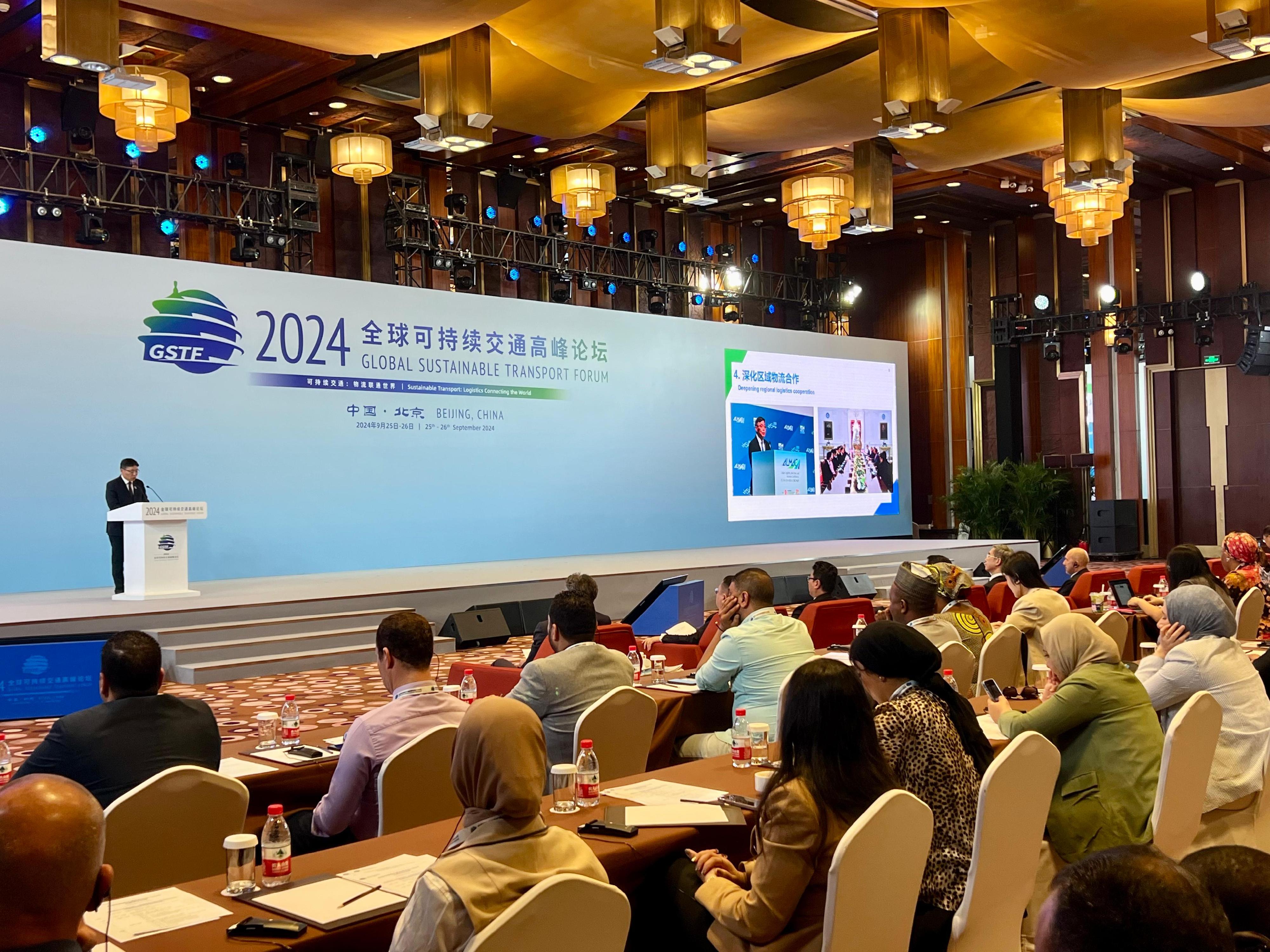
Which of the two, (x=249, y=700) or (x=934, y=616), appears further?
(x=249, y=700)

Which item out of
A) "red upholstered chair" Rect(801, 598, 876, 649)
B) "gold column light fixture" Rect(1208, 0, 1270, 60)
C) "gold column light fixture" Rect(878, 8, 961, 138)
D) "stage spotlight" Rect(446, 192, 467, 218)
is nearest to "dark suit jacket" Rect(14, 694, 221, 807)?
"red upholstered chair" Rect(801, 598, 876, 649)

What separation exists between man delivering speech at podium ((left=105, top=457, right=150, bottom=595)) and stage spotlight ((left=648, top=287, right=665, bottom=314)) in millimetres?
7731

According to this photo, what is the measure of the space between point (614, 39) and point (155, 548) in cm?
529

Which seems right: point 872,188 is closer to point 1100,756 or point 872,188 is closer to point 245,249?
point 245,249

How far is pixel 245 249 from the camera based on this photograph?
461 inches

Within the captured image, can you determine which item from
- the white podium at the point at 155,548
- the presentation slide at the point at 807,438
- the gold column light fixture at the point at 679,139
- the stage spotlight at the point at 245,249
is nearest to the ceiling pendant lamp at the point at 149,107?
the white podium at the point at 155,548

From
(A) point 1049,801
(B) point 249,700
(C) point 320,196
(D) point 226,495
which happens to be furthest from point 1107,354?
(A) point 1049,801

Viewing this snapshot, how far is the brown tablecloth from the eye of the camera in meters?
2.04

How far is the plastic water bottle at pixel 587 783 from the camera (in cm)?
294

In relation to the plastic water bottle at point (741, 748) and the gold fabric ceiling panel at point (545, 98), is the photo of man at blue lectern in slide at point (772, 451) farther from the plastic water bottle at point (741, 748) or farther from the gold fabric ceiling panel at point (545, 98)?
the plastic water bottle at point (741, 748)

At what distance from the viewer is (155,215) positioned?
1133 cm

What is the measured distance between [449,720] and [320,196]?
1115 cm

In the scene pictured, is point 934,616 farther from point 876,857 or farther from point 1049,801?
point 876,857

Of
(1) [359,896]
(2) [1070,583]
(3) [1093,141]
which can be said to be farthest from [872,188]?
(1) [359,896]
